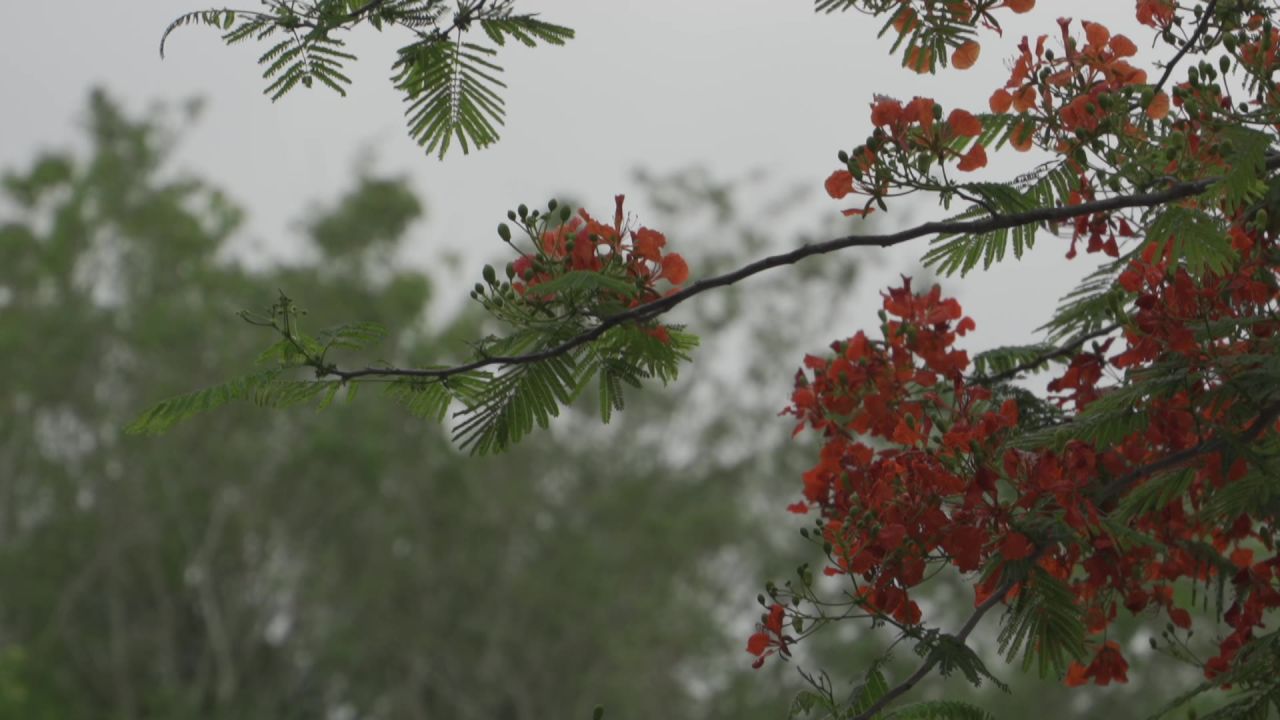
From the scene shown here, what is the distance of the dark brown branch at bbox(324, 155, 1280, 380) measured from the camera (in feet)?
7.43

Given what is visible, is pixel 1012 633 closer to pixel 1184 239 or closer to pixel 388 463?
pixel 1184 239

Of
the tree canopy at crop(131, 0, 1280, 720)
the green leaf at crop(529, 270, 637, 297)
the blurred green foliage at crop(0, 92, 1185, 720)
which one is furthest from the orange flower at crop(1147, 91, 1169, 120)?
the blurred green foliage at crop(0, 92, 1185, 720)

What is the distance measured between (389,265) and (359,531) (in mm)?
3809

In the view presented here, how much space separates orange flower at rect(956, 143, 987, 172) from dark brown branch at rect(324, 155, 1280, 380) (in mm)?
171

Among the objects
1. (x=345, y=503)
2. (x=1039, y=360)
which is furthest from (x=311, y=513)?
(x=1039, y=360)

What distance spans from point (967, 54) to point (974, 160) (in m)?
0.19

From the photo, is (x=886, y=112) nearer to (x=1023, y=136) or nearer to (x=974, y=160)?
(x=974, y=160)

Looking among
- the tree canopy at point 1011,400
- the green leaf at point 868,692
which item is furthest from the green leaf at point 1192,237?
the green leaf at point 868,692

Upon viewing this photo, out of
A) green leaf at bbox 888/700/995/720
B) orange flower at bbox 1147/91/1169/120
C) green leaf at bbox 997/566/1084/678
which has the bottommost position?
green leaf at bbox 888/700/995/720

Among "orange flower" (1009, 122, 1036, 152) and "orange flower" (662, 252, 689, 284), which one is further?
"orange flower" (1009, 122, 1036, 152)

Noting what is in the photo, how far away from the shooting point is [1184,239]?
7.96 ft

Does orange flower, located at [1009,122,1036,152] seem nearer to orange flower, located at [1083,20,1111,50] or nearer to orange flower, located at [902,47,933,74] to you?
orange flower, located at [1083,20,1111,50]

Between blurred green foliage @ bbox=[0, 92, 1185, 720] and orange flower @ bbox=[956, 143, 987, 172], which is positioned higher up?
blurred green foliage @ bbox=[0, 92, 1185, 720]

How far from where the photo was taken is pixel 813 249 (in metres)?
2.27
